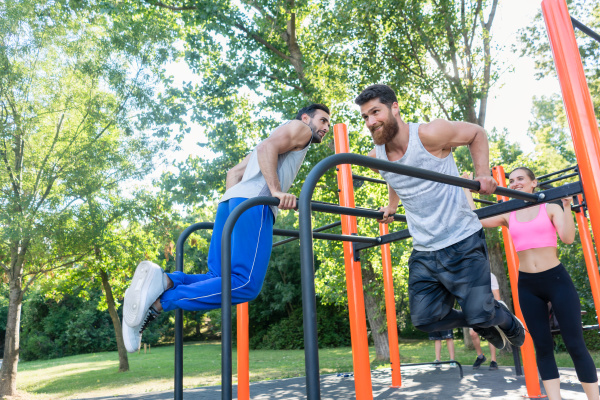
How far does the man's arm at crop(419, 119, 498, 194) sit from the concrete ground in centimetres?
274

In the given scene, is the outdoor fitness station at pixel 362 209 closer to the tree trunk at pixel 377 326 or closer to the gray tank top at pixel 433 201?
the gray tank top at pixel 433 201

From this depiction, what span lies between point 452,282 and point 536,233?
115 cm

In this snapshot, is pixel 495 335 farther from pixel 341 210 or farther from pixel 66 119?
pixel 66 119

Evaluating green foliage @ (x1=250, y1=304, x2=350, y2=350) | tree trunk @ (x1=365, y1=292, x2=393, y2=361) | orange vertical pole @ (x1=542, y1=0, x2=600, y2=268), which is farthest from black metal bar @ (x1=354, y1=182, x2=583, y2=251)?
green foliage @ (x1=250, y1=304, x2=350, y2=350)

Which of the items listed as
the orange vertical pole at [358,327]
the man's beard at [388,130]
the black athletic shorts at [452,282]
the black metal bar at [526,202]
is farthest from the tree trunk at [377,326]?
the man's beard at [388,130]

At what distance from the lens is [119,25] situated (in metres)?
9.91

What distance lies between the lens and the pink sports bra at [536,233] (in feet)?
9.43

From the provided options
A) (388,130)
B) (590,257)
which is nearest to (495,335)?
(388,130)

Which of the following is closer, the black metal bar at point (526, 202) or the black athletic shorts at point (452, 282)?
the black athletic shorts at point (452, 282)

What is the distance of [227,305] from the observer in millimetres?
1750

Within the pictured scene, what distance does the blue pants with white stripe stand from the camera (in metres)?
2.02

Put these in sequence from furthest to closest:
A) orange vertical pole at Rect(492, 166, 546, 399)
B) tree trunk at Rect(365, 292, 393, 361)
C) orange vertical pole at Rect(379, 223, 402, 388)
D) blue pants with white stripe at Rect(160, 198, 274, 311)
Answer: tree trunk at Rect(365, 292, 393, 361)
orange vertical pole at Rect(379, 223, 402, 388)
orange vertical pole at Rect(492, 166, 546, 399)
blue pants with white stripe at Rect(160, 198, 274, 311)

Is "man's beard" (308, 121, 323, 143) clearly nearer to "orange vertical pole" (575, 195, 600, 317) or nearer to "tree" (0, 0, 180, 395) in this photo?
"orange vertical pole" (575, 195, 600, 317)

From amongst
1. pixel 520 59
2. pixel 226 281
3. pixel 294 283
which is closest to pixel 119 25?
pixel 520 59
